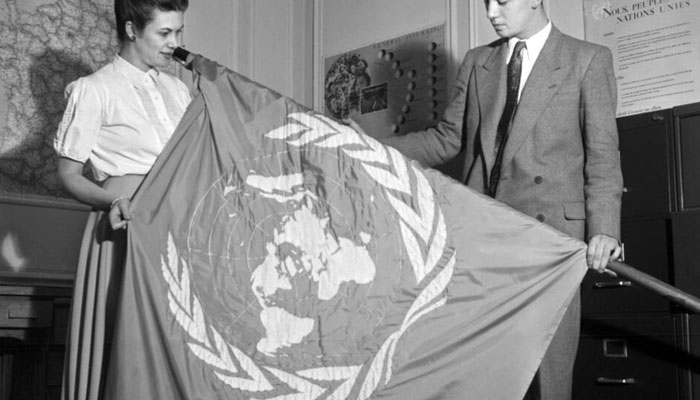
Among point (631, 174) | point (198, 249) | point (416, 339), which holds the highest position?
point (631, 174)

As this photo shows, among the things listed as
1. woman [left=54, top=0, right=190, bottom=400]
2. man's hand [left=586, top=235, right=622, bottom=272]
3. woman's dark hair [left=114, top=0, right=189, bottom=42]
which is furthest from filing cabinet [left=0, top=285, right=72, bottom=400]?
man's hand [left=586, top=235, right=622, bottom=272]

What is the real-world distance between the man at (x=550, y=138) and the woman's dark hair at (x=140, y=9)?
1008 mm

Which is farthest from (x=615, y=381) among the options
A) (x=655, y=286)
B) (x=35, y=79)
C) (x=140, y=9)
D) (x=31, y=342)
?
(x=35, y=79)

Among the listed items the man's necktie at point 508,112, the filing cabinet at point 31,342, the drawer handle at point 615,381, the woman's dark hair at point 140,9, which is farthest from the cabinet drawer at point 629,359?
the filing cabinet at point 31,342

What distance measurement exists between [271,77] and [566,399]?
3060mm

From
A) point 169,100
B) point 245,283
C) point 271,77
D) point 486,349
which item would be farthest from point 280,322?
point 271,77

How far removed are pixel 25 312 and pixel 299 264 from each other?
1522mm

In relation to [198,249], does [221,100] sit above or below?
above

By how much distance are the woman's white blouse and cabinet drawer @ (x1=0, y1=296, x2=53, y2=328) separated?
3.54 feet

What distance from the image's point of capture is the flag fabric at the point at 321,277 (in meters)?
2.72

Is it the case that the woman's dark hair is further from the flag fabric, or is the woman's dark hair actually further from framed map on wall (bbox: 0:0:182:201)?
framed map on wall (bbox: 0:0:182:201)

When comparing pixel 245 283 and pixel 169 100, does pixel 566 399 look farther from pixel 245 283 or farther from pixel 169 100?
pixel 169 100

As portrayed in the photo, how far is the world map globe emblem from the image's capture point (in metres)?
2.78

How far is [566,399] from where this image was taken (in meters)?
2.88
